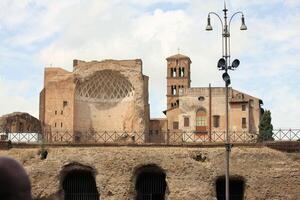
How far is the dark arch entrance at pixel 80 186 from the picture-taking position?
26719 millimetres

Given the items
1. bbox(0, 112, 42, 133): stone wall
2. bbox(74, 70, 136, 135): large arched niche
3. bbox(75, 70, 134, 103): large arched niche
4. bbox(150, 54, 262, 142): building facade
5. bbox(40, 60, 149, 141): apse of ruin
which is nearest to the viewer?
bbox(0, 112, 42, 133): stone wall

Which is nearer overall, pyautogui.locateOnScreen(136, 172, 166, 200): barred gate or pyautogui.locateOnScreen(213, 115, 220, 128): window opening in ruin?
pyautogui.locateOnScreen(136, 172, 166, 200): barred gate

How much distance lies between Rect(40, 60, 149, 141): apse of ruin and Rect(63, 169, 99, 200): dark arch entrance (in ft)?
72.2

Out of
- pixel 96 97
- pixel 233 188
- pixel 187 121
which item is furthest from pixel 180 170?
pixel 187 121

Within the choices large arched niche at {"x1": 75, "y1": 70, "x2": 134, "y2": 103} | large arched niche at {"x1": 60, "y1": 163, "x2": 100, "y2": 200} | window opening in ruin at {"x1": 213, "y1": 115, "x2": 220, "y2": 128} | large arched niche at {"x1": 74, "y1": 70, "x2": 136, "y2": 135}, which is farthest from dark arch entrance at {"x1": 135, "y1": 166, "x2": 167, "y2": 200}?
window opening in ruin at {"x1": 213, "y1": 115, "x2": 220, "y2": 128}

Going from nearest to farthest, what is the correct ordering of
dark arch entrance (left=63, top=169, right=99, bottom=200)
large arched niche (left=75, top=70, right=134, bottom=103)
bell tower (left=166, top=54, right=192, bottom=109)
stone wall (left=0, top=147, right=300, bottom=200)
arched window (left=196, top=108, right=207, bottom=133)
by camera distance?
stone wall (left=0, top=147, right=300, bottom=200) < dark arch entrance (left=63, top=169, right=99, bottom=200) < large arched niche (left=75, top=70, right=134, bottom=103) < arched window (left=196, top=108, right=207, bottom=133) < bell tower (left=166, top=54, right=192, bottom=109)

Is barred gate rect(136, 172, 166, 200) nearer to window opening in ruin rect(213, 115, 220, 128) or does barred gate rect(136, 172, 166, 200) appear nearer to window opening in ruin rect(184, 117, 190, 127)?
window opening in ruin rect(184, 117, 190, 127)

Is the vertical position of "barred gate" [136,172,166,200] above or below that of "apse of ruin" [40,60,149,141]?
below

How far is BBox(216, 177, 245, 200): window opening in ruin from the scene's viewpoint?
26.6 m

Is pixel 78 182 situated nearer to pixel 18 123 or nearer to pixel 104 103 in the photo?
pixel 18 123

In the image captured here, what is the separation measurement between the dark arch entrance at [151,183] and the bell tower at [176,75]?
146 ft

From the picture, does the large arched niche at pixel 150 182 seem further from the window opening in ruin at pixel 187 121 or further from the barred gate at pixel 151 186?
the window opening in ruin at pixel 187 121

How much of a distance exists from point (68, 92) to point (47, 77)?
9.23 ft

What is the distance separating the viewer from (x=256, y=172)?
1021 inches
